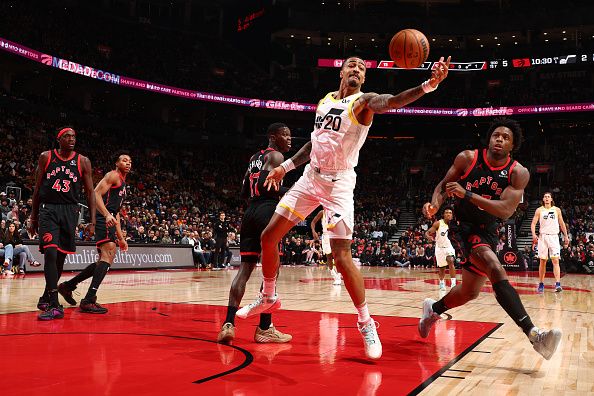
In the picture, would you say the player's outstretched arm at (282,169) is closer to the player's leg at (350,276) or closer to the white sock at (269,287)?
the player's leg at (350,276)

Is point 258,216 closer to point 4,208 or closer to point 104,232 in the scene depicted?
point 104,232

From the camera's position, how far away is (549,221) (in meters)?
11.5

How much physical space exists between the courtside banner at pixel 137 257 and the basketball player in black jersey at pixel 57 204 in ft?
26.6

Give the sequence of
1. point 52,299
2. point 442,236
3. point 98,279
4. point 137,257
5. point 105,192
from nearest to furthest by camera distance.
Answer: point 52,299, point 98,279, point 105,192, point 442,236, point 137,257

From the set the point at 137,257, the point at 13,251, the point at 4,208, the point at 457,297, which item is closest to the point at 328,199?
the point at 457,297

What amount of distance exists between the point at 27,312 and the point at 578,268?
22.6 meters

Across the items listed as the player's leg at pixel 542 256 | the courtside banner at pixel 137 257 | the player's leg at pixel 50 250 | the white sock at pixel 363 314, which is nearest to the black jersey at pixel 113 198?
the player's leg at pixel 50 250

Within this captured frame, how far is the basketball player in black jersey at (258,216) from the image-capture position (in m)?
4.79

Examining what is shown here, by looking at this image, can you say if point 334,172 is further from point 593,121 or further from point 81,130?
point 593,121

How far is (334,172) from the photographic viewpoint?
4426 mm

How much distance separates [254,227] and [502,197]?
2185 mm

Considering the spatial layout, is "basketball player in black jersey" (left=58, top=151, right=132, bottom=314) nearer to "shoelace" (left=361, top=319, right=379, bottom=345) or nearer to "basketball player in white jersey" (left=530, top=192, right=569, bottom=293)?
"shoelace" (left=361, top=319, right=379, bottom=345)

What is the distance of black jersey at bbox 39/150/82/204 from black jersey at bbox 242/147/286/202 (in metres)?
2.27

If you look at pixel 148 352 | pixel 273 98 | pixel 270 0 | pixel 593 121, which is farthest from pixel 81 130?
pixel 593 121
